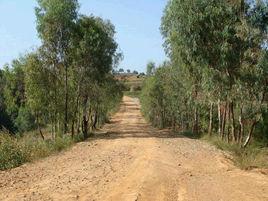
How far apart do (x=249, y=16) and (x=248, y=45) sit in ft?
4.70

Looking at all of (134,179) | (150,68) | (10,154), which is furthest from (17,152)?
(150,68)

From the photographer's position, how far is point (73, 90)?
37.7m

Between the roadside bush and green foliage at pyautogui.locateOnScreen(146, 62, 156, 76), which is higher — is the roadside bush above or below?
below

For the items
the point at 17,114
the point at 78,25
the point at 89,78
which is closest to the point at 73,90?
the point at 89,78

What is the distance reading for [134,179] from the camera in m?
14.4

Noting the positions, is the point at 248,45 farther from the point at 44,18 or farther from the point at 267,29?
the point at 44,18

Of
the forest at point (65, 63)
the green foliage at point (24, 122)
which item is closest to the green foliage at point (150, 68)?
the green foliage at point (24, 122)

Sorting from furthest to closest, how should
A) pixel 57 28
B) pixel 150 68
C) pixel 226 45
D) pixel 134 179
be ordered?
pixel 150 68 → pixel 57 28 → pixel 226 45 → pixel 134 179

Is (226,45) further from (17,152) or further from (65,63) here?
(65,63)

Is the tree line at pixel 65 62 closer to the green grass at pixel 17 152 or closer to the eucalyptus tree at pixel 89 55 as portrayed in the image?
the eucalyptus tree at pixel 89 55

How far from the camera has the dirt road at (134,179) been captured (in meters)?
12.3

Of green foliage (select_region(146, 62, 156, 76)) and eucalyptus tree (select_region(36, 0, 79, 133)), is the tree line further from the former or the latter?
green foliage (select_region(146, 62, 156, 76))

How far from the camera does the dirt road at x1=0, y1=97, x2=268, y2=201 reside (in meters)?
12.3

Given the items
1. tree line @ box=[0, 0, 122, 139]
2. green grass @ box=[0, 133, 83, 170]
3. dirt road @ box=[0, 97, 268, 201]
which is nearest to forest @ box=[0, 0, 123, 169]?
tree line @ box=[0, 0, 122, 139]
